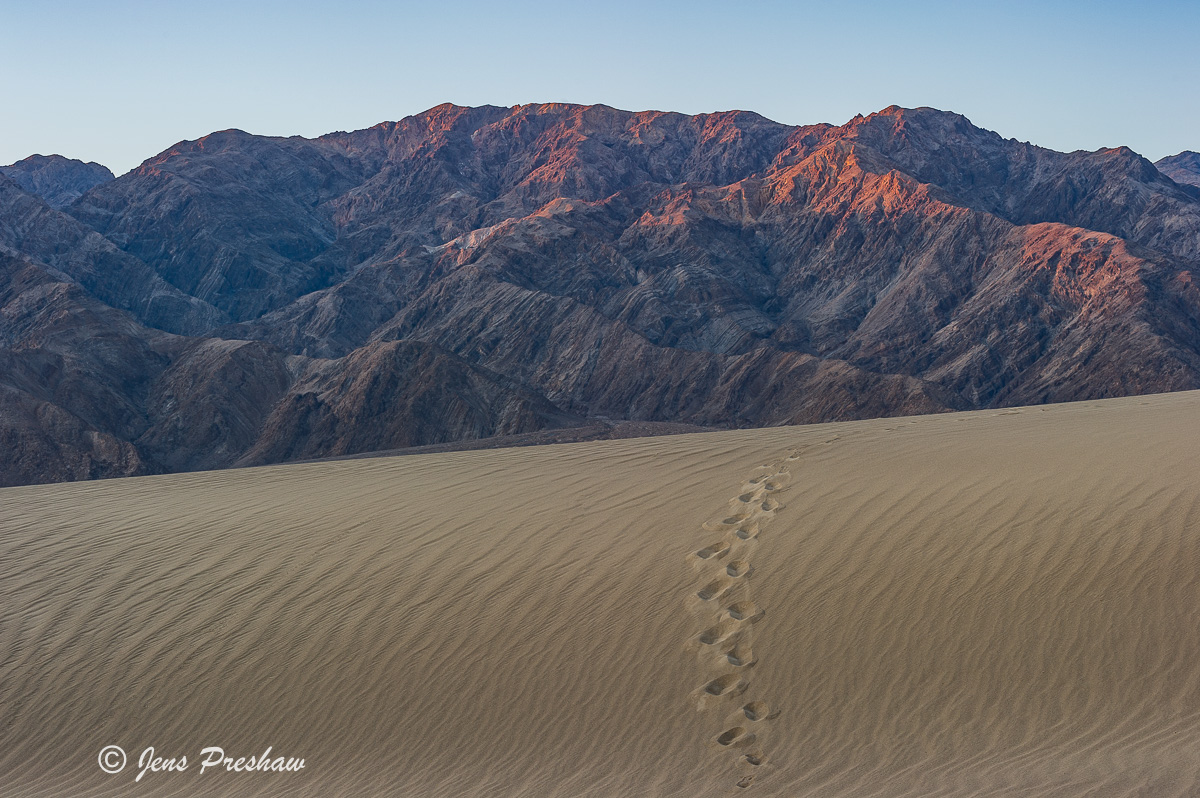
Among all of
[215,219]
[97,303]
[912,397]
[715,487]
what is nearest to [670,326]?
[912,397]

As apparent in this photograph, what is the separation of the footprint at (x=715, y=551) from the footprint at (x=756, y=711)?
7.05 feet

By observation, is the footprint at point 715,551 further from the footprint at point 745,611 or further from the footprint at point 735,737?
the footprint at point 735,737

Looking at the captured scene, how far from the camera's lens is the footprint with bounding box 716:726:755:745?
7.87m

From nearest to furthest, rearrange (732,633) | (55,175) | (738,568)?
(732,633)
(738,568)
(55,175)

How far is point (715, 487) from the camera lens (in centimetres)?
1233

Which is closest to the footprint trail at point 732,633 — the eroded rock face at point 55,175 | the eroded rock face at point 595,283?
the eroded rock face at point 595,283

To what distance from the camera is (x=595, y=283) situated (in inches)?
3494

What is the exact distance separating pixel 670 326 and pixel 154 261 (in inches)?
2380

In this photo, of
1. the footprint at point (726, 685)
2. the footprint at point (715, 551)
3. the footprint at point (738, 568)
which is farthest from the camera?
the footprint at point (715, 551)

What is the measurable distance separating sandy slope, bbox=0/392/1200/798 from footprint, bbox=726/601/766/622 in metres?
0.03

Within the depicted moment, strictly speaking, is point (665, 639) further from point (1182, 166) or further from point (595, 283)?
point (1182, 166)

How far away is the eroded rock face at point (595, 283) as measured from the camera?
2336 inches
